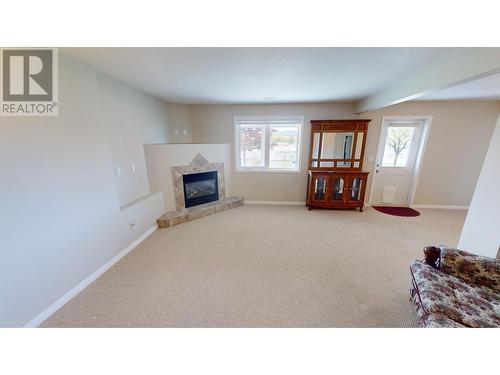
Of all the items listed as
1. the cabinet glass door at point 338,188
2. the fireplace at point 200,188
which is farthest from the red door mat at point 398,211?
the fireplace at point 200,188

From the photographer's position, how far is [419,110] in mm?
3564

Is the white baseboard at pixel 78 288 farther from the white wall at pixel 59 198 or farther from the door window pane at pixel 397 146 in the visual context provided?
the door window pane at pixel 397 146

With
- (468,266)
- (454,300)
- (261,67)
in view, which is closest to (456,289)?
Answer: (454,300)

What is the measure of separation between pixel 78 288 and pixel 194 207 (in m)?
2.04

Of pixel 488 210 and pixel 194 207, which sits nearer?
pixel 488 210

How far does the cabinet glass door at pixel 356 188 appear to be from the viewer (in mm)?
3656

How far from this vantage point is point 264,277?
77.9 inches

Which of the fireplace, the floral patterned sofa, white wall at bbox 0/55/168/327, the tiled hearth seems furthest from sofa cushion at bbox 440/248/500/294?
the fireplace

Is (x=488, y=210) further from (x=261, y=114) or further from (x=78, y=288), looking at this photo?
(x=78, y=288)

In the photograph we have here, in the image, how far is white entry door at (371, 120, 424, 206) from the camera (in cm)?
374

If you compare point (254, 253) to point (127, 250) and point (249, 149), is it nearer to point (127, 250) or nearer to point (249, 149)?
point (127, 250)

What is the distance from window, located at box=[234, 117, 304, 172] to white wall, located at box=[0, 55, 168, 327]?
7.88 ft
